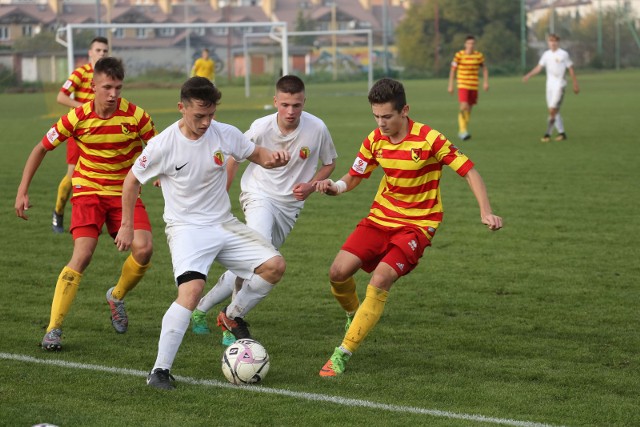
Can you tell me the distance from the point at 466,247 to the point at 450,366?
408 cm

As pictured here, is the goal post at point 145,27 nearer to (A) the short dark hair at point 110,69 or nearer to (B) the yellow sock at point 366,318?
(A) the short dark hair at point 110,69

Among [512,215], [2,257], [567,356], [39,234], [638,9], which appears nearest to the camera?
[567,356]

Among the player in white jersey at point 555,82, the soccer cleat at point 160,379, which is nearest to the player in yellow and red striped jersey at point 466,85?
the player in white jersey at point 555,82

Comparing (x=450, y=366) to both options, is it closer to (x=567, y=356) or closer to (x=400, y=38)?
→ (x=567, y=356)

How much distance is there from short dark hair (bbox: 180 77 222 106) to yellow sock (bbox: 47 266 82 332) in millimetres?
1534

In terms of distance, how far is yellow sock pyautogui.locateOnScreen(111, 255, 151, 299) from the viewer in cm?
709

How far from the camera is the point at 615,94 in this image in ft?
118

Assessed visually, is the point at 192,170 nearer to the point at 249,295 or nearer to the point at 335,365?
the point at 249,295

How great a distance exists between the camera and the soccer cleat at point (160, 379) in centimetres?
570

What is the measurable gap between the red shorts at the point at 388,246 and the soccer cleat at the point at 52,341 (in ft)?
6.00

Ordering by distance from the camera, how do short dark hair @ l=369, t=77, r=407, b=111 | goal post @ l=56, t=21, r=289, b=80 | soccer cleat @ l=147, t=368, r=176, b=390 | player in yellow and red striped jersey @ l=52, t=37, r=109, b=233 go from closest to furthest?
1. soccer cleat @ l=147, t=368, r=176, b=390
2. short dark hair @ l=369, t=77, r=407, b=111
3. player in yellow and red striped jersey @ l=52, t=37, r=109, b=233
4. goal post @ l=56, t=21, r=289, b=80

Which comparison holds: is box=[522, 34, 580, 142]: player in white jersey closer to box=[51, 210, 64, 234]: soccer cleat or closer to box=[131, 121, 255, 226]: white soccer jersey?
box=[51, 210, 64, 234]: soccer cleat

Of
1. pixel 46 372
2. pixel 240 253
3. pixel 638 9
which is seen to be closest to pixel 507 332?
pixel 240 253

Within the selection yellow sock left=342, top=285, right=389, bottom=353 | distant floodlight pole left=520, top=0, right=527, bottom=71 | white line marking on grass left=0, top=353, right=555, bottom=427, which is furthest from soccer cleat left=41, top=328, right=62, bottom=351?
distant floodlight pole left=520, top=0, right=527, bottom=71
